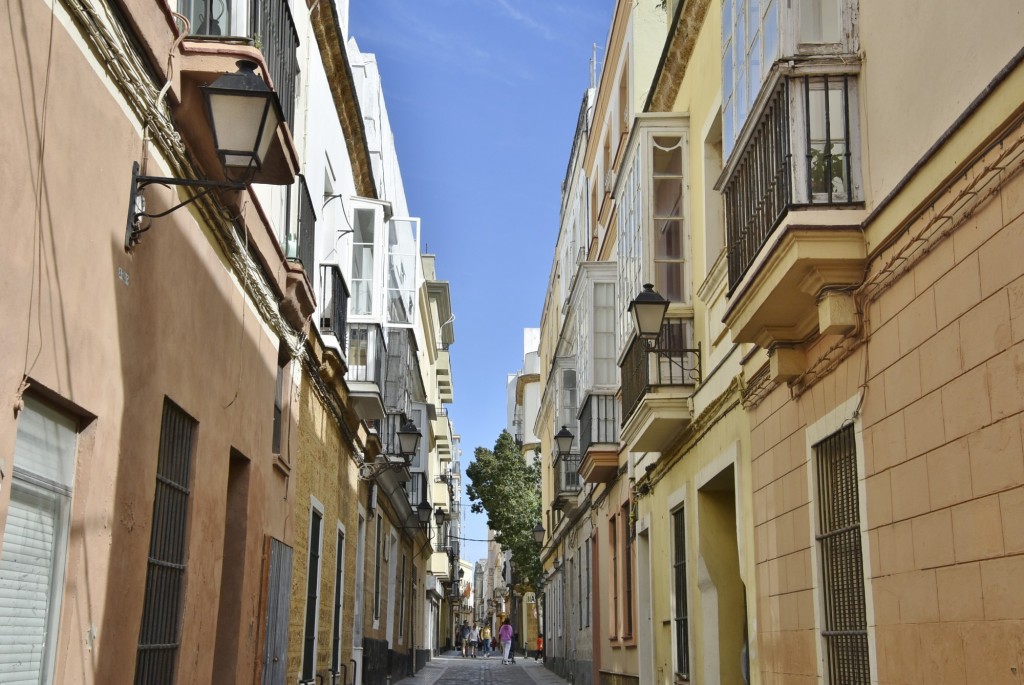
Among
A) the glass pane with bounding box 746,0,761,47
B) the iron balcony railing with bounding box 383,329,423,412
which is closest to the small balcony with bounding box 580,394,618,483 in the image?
the iron balcony railing with bounding box 383,329,423,412

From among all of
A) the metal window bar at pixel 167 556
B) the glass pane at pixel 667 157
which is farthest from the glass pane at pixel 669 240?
the metal window bar at pixel 167 556

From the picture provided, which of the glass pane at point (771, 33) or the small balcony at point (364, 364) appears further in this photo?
the small balcony at point (364, 364)

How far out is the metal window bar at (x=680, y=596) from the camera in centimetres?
1218

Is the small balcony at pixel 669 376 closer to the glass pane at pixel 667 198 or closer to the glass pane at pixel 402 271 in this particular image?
the glass pane at pixel 667 198

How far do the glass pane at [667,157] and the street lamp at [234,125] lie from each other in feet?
22.8

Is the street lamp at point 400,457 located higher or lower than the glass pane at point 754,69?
lower

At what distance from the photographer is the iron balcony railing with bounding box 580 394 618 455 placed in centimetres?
1745

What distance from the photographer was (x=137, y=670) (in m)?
6.52

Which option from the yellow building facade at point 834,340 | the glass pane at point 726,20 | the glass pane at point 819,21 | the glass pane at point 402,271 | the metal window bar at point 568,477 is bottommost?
the yellow building facade at point 834,340

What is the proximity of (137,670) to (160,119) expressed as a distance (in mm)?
3089

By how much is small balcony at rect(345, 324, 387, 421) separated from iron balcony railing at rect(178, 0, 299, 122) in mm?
5402

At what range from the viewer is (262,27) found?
868 cm

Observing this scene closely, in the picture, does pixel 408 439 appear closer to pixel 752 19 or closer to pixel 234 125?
pixel 752 19

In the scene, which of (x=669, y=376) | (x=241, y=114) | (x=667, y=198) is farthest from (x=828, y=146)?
(x=667, y=198)
